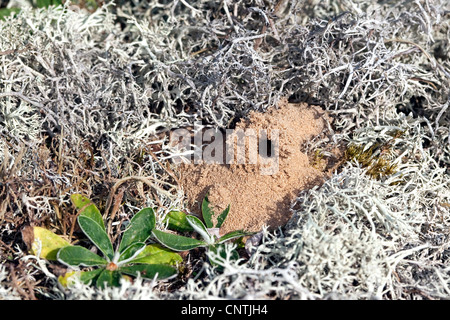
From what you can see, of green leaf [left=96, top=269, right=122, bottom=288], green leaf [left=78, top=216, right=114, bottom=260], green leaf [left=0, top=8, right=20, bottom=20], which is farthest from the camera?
green leaf [left=0, top=8, right=20, bottom=20]

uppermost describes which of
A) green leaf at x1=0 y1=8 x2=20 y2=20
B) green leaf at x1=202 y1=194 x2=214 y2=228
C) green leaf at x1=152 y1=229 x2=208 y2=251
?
green leaf at x1=0 y1=8 x2=20 y2=20

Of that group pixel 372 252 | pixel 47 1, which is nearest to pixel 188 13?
pixel 47 1

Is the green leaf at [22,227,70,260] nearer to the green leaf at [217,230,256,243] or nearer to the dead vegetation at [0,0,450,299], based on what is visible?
the dead vegetation at [0,0,450,299]

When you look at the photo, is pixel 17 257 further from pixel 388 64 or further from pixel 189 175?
pixel 388 64

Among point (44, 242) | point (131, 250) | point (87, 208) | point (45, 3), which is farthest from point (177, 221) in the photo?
point (45, 3)

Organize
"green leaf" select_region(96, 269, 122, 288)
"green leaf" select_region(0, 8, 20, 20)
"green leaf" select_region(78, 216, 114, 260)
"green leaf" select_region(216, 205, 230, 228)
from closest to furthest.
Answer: "green leaf" select_region(96, 269, 122, 288), "green leaf" select_region(78, 216, 114, 260), "green leaf" select_region(216, 205, 230, 228), "green leaf" select_region(0, 8, 20, 20)

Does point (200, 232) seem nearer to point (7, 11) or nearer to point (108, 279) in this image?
point (108, 279)

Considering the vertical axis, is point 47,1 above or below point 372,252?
above

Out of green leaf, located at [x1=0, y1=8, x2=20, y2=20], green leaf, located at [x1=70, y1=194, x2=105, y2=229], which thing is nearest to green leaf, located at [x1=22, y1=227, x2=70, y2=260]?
green leaf, located at [x1=70, y1=194, x2=105, y2=229]

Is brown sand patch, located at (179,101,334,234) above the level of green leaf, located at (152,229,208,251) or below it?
above
